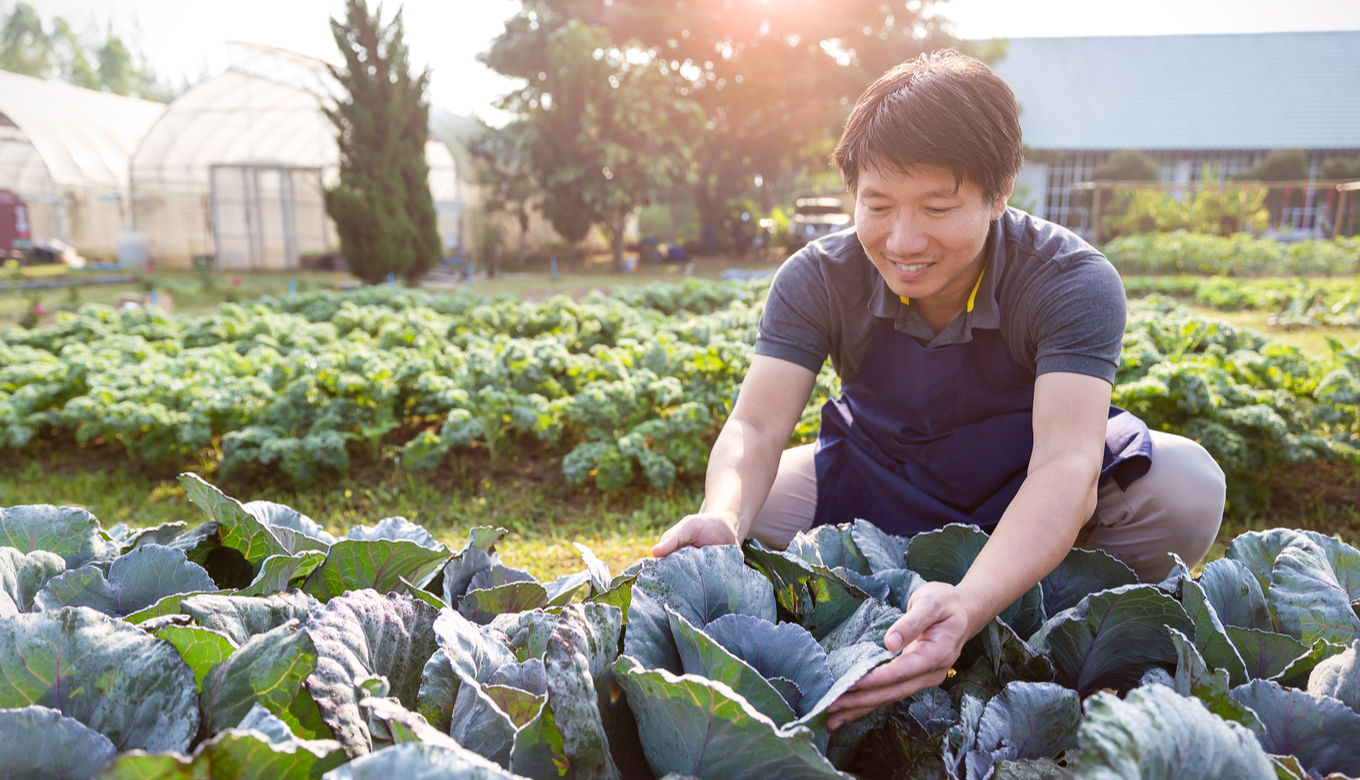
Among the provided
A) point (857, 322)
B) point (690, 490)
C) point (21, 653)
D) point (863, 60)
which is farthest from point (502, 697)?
point (863, 60)

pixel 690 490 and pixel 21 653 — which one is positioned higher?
pixel 21 653

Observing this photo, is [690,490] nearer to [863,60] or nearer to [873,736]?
[873,736]

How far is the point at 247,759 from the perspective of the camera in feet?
2.16

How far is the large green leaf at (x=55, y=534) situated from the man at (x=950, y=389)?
89 cm

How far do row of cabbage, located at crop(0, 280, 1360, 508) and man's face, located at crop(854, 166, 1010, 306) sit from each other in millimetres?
1753

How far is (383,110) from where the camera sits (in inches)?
473

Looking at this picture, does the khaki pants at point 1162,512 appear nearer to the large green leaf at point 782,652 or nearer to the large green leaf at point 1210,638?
the large green leaf at point 1210,638

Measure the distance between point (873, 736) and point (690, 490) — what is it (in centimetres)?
232

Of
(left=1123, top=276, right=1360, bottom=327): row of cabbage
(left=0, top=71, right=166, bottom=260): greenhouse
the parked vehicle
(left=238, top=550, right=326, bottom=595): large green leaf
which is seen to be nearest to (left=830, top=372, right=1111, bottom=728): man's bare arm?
(left=238, top=550, right=326, bottom=595): large green leaf

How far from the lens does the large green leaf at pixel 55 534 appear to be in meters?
1.20

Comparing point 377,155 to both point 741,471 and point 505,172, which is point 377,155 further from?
point 741,471

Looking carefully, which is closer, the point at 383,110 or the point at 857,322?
the point at 857,322

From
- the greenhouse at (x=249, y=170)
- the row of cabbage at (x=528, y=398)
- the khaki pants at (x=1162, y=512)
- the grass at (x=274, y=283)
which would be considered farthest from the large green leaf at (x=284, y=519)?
the greenhouse at (x=249, y=170)

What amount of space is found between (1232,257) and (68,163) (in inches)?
816
